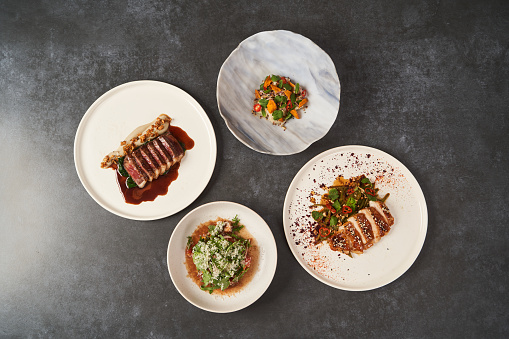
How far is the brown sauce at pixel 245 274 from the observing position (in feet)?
13.7

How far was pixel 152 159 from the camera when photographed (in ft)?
13.4

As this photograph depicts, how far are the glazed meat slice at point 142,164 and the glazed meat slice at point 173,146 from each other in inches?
12.2

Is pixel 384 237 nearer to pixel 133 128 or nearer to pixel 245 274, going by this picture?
pixel 245 274

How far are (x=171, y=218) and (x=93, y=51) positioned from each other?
239cm

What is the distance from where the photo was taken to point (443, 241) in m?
4.41

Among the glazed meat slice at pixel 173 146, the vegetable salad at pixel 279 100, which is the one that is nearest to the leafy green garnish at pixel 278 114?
the vegetable salad at pixel 279 100

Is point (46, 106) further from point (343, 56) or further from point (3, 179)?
point (343, 56)

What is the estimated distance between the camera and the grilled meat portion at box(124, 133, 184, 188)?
4078mm

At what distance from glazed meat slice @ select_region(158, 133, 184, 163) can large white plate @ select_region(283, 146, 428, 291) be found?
145cm

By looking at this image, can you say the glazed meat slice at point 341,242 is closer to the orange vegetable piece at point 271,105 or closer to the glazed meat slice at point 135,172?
the orange vegetable piece at point 271,105

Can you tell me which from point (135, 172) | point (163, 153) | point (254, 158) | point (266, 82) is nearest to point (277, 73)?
point (266, 82)

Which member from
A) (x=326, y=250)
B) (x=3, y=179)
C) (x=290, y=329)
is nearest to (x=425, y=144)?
(x=326, y=250)

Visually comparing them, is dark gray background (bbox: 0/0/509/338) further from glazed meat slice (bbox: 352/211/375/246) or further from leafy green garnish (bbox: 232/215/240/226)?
glazed meat slice (bbox: 352/211/375/246)

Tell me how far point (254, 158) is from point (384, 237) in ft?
6.31
